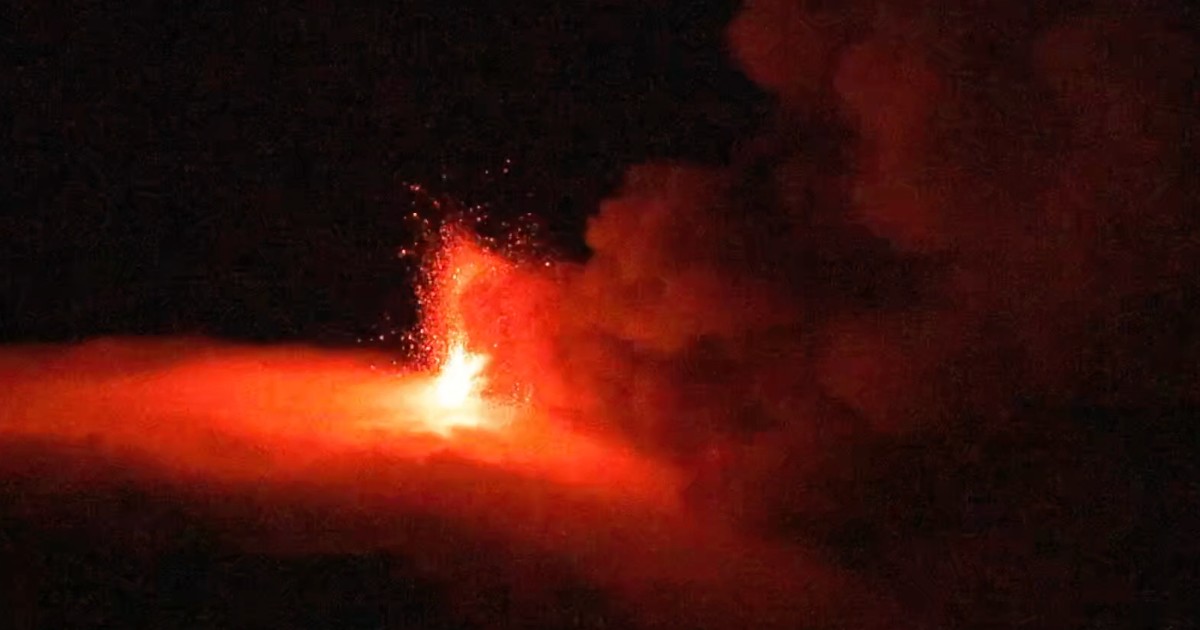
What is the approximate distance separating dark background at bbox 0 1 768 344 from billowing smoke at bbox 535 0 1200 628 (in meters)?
4.71

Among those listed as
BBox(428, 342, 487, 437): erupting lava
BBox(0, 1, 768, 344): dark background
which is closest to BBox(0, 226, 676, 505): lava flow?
BBox(428, 342, 487, 437): erupting lava

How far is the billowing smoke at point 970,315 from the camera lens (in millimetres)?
9508

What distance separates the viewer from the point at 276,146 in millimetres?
16953

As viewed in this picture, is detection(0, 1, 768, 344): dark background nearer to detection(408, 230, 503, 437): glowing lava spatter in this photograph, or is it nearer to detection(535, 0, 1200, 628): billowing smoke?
detection(408, 230, 503, 437): glowing lava spatter

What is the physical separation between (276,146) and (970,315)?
968cm

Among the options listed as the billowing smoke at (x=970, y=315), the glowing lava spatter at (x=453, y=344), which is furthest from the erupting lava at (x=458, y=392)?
the billowing smoke at (x=970, y=315)

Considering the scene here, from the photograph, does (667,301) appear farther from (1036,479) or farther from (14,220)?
(14,220)

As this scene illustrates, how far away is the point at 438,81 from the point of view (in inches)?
656

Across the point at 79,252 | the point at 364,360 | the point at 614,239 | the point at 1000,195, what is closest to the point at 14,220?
the point at 79,252

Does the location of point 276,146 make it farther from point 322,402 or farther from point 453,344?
point 322,402

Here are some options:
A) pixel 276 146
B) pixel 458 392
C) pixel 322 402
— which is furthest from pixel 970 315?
pixel 276 146

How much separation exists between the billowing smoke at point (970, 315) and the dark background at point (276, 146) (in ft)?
15.4

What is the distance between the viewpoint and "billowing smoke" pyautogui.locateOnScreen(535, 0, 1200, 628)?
374 inches

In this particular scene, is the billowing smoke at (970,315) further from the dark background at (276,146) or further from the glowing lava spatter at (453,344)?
the dark background at (276,146)
